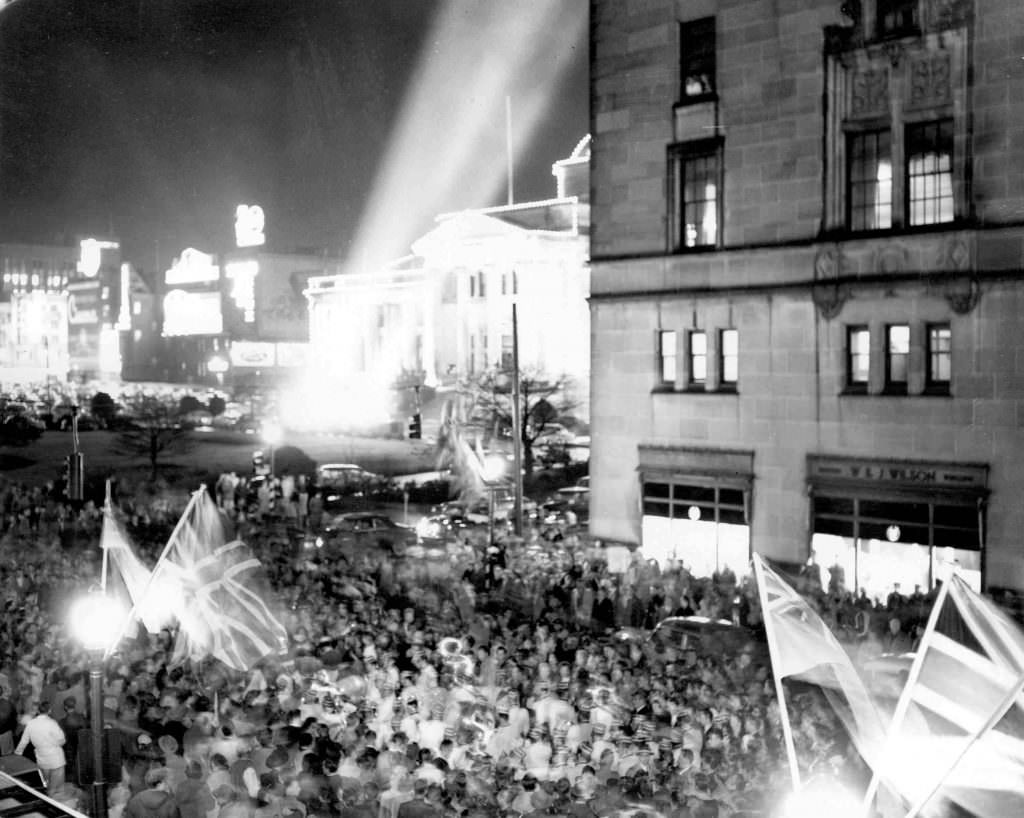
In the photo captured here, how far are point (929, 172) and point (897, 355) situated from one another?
11.3 feet

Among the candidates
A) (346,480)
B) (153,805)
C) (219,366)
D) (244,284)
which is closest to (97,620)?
(153,805)

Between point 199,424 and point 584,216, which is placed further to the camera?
point 199,424

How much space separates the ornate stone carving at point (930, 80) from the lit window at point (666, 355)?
22.6ft

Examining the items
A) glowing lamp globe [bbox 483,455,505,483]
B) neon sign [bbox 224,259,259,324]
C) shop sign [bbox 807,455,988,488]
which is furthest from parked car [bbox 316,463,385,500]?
neon sign [bbox 224,259,259,324]

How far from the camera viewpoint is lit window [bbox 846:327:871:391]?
2291 cm

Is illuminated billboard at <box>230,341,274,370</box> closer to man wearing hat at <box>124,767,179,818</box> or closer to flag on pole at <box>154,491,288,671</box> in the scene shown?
flag on pole at <box>154,491,288,671</box>

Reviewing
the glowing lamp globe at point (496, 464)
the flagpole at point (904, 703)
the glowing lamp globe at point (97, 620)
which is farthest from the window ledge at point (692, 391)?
the flagpole at point (904, 703)

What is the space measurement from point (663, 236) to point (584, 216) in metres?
36.2

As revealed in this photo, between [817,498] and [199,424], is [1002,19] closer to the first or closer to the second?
[817,498]

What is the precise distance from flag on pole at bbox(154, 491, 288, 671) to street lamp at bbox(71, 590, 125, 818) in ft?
13.0

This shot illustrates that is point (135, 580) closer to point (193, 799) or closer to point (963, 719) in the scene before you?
point (193, 799)

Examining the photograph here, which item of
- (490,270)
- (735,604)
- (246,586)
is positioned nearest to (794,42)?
(735,604)

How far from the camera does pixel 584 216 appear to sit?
201ft

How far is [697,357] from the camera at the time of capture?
83.7ft
